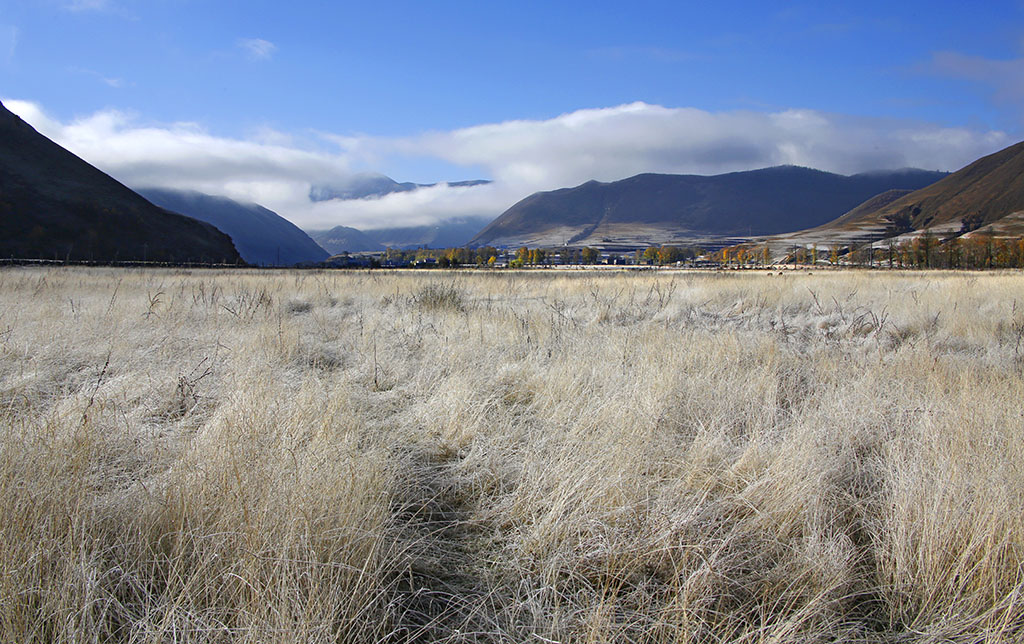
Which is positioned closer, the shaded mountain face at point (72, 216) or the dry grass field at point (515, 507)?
the dry grass field at point (515, 507)

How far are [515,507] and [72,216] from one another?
3228 inches

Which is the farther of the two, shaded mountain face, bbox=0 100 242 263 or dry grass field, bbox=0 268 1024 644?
shaded mountain face, bbox=0 100 242 263

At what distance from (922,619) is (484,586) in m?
1.67

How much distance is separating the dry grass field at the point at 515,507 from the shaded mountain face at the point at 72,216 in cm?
6246

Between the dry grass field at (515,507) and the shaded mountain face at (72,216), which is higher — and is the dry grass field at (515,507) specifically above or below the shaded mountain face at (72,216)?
below

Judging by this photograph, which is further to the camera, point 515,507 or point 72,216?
point 72,216

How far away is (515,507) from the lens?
256 cm

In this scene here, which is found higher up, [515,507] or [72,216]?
[72,216]

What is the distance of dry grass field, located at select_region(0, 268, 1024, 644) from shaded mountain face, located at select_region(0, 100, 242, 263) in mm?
62459

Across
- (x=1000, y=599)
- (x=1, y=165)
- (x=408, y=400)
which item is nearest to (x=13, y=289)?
(x=408, y=400)

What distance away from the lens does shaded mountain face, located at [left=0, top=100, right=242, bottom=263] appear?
57781mm

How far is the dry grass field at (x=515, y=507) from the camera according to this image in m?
1.79

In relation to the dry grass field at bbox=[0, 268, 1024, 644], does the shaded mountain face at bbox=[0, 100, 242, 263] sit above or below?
above

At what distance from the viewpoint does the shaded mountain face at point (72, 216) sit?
5778 cm
